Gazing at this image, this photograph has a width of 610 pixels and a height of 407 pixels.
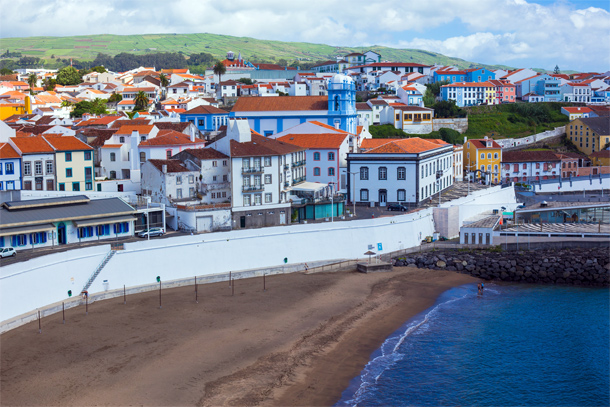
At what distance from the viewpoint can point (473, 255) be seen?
40781 millimetres

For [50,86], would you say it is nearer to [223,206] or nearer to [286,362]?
[223,206]

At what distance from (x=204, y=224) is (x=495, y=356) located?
779 inches

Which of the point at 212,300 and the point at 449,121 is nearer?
the point at 212,300

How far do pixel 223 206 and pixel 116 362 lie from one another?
18943 mm

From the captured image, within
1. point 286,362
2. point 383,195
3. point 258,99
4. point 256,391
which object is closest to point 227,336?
point 286,362

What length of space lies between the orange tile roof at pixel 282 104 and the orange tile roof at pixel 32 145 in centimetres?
2296

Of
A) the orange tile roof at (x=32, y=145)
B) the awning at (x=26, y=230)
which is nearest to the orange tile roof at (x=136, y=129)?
the orange tile roof at (x=32, y=145)

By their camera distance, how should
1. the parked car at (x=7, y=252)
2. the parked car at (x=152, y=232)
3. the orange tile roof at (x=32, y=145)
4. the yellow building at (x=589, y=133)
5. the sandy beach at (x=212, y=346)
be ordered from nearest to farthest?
the sandy beach at (x=212, y=346) → the parked car at (x=7, y=252) → the parked car at (x=152, y=232) → the orange tile roof at (x=32, y=145) → the yellow building at (x=589, y=133)

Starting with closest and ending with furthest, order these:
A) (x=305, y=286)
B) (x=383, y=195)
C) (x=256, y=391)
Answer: (x=256, y=391) < (x=305, y=286) < (x=383, y=195)

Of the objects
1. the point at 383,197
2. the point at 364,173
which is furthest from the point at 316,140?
the point at 383,197

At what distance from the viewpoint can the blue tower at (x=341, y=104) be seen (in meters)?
61.7

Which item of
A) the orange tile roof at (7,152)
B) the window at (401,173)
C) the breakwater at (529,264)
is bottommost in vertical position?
the breakwater at (529,264)

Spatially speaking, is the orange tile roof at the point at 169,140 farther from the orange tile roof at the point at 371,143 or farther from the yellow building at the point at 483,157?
the yellow building at the point at 483,157

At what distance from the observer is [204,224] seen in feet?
135
